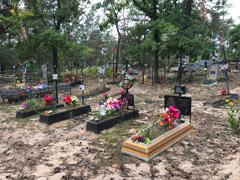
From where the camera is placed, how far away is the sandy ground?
3496 mm

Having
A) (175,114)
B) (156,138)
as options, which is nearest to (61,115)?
(156,138)

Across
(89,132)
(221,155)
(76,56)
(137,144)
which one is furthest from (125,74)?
(76,56)

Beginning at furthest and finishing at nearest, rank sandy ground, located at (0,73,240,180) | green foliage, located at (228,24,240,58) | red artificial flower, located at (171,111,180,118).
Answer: green foliage, located at (228,24,240,58) < red artificial flower, located at (171,111,180,118) < sandy ground, located at (0,73,240,180)

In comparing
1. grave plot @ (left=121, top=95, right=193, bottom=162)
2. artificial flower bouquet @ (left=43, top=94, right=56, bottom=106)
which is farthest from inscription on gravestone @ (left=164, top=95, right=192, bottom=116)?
artificial flower bouquet @ (left=43, top=94, right=56, bottom=106)

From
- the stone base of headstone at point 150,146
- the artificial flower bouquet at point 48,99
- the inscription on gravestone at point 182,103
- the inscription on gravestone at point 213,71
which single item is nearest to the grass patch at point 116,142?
the stone base of headstone at point 150,146

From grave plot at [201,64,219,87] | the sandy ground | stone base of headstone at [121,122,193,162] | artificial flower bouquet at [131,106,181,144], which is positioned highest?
grave plot at [201,64,219,87]

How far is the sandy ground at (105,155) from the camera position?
350cm

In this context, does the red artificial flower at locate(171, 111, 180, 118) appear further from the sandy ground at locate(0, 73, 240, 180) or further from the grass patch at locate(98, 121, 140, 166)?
the grass patch at locate(98, 121, 140, 166)

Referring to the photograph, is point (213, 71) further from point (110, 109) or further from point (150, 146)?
point (150, 146)

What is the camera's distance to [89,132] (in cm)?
567

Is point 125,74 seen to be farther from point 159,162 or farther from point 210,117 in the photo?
point 159,162

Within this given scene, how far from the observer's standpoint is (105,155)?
14.0 ft

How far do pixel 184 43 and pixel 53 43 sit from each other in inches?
417

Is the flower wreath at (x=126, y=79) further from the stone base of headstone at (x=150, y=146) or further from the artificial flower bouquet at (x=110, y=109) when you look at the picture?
the stone base of headstone at (x=150, y=146)
